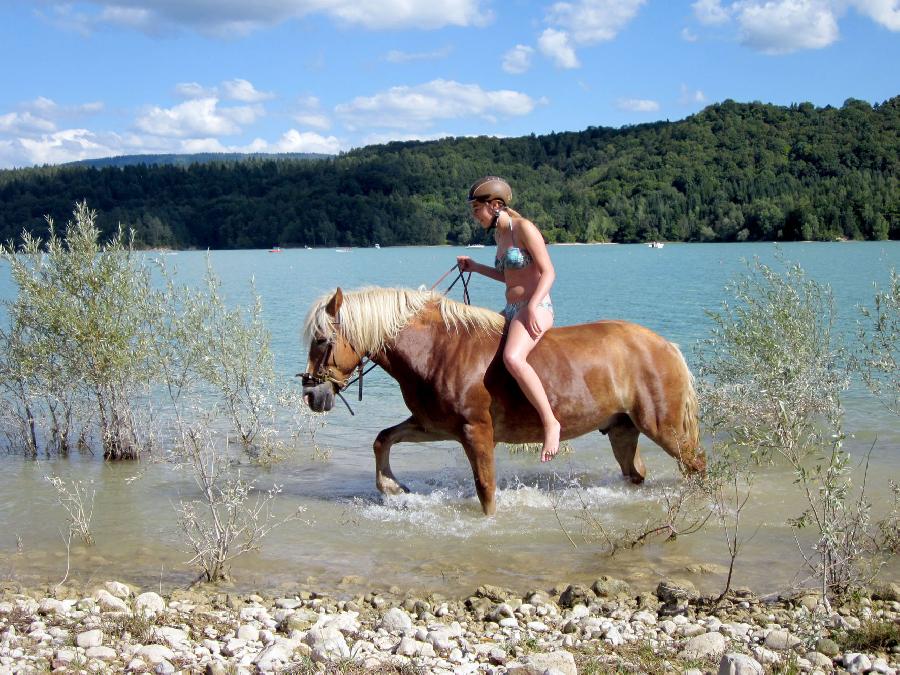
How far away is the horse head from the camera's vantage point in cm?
721

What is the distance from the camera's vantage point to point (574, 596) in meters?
5.52

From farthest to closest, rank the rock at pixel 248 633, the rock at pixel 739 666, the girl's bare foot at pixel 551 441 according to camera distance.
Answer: the girl's bare foot at pixel 551 441 → the rock at pixel 248 633 → the rock at pixel 739 666

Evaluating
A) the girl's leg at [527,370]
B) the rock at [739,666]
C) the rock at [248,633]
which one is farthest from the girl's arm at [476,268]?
the rock at [739,666]

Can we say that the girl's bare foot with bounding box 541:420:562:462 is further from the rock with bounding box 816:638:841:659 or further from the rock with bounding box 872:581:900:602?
the rock with bounding box 816:638:841:659

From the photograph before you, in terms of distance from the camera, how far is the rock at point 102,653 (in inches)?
175

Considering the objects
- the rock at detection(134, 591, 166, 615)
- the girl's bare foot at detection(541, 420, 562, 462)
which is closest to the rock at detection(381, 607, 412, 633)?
the rock at detection(134, 591, 166, 615)

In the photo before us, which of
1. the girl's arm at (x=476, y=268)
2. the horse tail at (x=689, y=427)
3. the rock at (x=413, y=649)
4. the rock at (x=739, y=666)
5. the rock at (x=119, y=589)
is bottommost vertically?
the rock at (x=119, y=589)

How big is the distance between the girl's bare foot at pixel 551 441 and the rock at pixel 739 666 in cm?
300

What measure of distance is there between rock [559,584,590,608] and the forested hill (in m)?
104

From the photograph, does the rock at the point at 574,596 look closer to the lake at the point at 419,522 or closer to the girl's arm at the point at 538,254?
the lake at the point at 419,522

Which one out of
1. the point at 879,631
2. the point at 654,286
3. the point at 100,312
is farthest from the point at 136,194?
the point at 879,631

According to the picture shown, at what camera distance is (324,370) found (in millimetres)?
7242

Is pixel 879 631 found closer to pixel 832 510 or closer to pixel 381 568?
pixel 832 510

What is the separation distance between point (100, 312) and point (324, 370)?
513 cm
